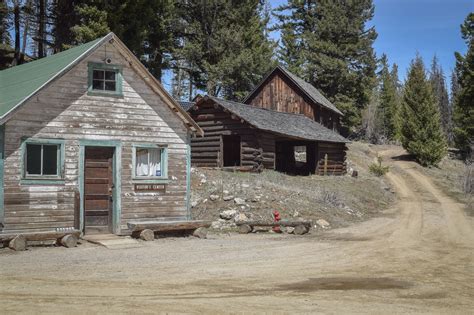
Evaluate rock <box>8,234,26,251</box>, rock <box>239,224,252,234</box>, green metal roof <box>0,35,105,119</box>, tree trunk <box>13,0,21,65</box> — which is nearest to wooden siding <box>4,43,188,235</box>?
green metal roof <box>0,35,105,119</box>

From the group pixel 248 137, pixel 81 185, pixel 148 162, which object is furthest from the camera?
pixel 248 137

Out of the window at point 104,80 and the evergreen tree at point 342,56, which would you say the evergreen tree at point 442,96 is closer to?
the evergreen tree at point 342,56

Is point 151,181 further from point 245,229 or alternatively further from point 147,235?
point 245,229

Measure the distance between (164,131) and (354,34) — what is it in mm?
42310

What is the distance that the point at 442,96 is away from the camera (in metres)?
99.7

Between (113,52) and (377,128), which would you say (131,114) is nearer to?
(113,52)

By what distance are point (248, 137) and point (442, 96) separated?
81.1 m

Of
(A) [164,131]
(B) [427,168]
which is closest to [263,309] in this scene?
(A) [164,131]

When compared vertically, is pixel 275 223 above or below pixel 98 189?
below

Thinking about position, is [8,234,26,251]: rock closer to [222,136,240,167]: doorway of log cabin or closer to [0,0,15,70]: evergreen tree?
[222,136,240,167]: doorway of log cabin

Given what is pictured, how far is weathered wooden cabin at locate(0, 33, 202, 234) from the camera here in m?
14.8

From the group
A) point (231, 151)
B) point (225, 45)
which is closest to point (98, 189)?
point (231, 151)

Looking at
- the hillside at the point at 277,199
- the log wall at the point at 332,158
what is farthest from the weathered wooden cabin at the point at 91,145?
the log wall at the point at 332,158

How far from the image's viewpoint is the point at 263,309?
764 cm
